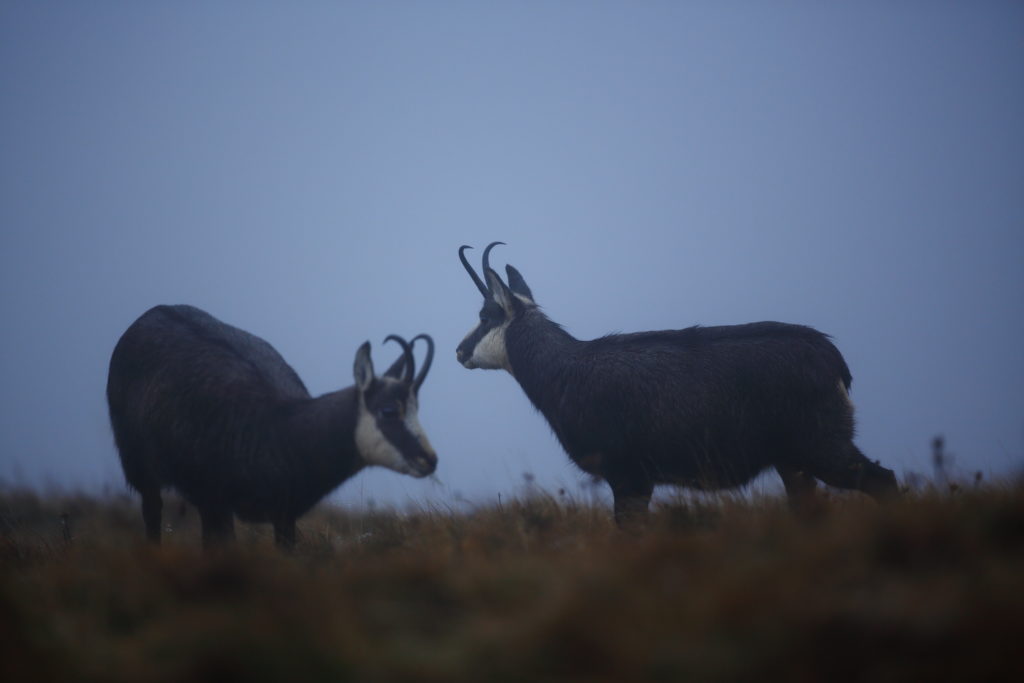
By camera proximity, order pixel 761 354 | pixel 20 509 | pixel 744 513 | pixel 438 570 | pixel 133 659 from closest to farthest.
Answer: pixel 133 659
pixel 438 570
pixel 744 513
pixel 761 354
pixel 20 509

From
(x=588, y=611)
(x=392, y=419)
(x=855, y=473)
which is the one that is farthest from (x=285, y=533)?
(x=855, y=473)

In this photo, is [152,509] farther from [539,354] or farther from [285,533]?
[539,354]

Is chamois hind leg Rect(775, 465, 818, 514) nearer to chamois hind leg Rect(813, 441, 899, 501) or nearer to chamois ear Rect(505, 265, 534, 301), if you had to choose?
chamois hind leg Rect(813, 441, 899, 501)

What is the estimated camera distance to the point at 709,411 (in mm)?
8938

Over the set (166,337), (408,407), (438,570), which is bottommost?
(438,570)

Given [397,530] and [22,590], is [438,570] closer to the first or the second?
Result: [22,590]

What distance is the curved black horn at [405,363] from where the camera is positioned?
26.6 ft

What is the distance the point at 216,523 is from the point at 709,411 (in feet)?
16.2

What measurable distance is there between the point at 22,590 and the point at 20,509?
434 inches

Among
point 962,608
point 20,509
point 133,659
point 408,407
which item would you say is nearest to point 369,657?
point 133,659

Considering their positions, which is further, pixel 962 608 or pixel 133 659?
pixel 133 659

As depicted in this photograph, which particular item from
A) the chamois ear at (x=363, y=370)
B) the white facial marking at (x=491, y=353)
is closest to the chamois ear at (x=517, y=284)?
the white facial marking at (x=491, y=353)

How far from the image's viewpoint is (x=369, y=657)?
12.3 ft

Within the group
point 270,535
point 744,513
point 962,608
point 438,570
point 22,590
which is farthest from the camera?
point 270,535
